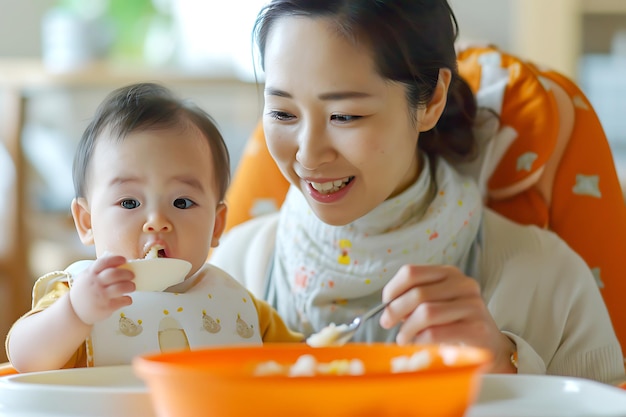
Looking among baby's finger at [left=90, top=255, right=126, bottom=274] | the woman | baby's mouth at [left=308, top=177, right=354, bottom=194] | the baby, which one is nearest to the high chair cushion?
the woman

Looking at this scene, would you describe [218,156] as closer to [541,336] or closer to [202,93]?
[541,336]

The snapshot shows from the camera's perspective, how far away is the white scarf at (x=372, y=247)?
1.24 metres

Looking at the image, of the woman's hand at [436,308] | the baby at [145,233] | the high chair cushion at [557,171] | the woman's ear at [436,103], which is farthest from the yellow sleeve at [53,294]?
the high chair cushion at [557,171]

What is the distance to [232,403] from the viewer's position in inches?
22.7

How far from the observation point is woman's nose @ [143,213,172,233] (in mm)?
998

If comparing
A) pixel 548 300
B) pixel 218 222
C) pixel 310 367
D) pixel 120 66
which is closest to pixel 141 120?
pixel 218 222

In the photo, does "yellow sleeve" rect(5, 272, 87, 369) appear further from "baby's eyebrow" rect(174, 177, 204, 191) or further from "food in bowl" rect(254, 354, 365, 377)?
"food in bowl" rect(254, 354, 365, 377)

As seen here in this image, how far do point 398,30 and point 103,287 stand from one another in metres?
0.46

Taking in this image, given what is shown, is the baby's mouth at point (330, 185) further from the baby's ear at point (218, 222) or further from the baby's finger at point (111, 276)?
the baby's finger at point (111, 276)

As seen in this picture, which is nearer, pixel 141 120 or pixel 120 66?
pixel 141 120

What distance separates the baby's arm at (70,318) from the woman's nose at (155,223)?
5.1 inches

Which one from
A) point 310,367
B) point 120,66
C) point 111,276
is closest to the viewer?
point 310,367

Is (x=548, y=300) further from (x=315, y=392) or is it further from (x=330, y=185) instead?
(x=315, y=392)

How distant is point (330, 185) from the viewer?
3.60 ft
